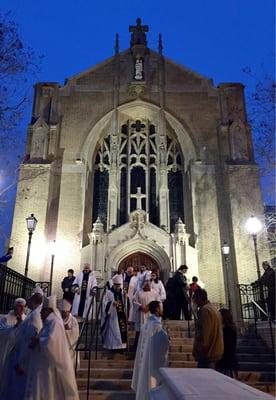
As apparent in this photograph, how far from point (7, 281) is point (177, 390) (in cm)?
969

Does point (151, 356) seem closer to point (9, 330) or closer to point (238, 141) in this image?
point (9, 330)

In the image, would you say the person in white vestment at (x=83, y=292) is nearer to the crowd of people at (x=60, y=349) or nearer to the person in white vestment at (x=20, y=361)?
the crowd of people at (x=60, y=349)

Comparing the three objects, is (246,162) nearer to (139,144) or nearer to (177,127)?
(177,127)

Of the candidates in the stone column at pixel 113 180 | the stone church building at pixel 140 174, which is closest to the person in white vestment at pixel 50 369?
the stone church building at pixel 140 174

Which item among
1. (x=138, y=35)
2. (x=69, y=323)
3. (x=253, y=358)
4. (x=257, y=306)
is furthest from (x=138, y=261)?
(x=138, y=35)

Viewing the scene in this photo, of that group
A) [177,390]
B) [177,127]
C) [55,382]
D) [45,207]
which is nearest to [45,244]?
[45,207]

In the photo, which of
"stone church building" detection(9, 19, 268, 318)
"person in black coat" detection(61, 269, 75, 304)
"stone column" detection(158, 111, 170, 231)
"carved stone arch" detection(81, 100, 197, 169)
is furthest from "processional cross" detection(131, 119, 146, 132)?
"person in black coat" detection(61, 269, 75, 304)

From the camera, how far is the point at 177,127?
59.9 feet

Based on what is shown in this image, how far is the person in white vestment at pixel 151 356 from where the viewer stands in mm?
4441

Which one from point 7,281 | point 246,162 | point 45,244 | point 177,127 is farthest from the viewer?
point 177,127

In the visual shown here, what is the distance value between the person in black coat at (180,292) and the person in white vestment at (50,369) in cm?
576

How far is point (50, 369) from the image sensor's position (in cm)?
393

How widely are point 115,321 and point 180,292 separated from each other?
9.49 feet

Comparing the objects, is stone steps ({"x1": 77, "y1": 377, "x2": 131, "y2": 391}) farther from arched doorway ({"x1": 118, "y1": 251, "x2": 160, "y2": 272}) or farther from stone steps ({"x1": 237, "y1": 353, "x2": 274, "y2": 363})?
arched doorway ({"x1": 118, "y1": 251, "x2": 160, "y2": 272})
